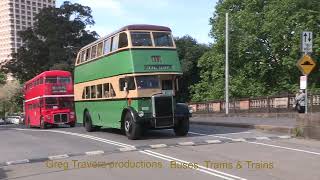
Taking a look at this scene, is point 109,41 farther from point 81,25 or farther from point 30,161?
point 81,25

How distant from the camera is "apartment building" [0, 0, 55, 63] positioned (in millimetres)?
120250

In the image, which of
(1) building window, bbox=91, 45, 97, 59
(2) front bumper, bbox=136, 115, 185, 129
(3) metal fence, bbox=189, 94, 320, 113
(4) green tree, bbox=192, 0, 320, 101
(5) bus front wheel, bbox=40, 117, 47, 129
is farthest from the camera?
(4) green tree, bbox=192, 0, 320, 101

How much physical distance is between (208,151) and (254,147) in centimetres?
155

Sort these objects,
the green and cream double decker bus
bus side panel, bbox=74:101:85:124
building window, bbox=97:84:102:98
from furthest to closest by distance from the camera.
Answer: bus side panel, bbox=74:101:85:124 → building window, bbox=97:84:102:98 → the green and cream double decker bus

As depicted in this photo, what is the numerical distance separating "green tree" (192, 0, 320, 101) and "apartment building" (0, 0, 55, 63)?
240 feet

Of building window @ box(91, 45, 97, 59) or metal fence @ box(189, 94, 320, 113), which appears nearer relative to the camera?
building window @ box(91, 45, 97, 59)

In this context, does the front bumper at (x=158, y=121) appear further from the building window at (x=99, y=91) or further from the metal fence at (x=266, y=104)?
the metal fence at (x=266, y=104)

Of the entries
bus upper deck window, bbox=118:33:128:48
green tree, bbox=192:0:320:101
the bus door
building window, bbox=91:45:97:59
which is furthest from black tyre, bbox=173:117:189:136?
green tree, bbox=192:0:320:101

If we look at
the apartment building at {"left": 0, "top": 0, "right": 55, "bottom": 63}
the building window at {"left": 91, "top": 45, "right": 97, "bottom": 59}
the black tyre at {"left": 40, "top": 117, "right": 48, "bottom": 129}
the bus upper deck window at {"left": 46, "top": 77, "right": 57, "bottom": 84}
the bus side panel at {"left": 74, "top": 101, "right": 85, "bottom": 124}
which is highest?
the apartment building at {"left": 0, "top": 0, "right": 55, "bottom": 63}

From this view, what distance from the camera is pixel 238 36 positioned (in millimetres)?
53219

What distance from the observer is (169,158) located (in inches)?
560

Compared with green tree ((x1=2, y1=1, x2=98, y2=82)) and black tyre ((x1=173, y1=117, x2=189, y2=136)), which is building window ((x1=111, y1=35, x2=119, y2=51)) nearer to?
black tyre ((x1=173, y1=117, x2=189, y2=136))

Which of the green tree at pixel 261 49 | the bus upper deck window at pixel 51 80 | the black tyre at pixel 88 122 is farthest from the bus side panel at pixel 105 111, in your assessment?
the green tree at pixel 261 49

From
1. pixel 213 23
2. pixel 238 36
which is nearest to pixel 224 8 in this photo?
pixel 213 23
